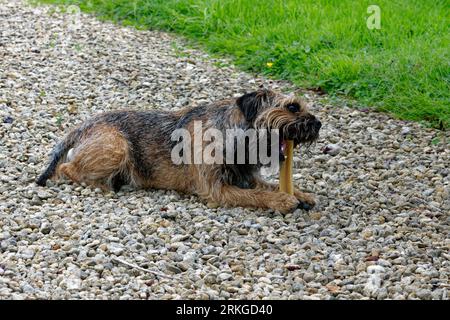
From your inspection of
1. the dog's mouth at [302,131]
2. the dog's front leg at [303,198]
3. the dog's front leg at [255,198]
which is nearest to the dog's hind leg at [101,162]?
the dog's front leg at [255,198]

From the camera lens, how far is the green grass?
9906 mm

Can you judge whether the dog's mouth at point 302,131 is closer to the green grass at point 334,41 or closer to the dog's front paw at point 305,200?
the dog's front paw at point 305,200

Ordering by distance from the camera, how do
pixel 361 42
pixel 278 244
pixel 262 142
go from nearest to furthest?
pixel 278 244 → pixel 262 142 → pixel 361 42

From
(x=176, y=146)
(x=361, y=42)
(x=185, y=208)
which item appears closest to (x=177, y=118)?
(x=176, y=146)

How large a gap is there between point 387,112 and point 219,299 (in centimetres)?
482

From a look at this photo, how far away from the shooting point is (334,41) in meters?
11.2

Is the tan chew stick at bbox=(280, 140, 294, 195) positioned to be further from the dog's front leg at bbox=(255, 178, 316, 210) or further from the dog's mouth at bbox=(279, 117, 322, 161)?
the dog's mouth at bbox=(279, 117, 322, 161)

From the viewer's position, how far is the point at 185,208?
23.5 ft

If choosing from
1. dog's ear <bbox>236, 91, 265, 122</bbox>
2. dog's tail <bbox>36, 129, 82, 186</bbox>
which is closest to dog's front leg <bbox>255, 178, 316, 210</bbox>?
dog's ear <bbox>236, 91, 265, 122</bbox>

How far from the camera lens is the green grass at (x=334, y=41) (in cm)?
991

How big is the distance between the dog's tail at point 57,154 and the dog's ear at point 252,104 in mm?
1673

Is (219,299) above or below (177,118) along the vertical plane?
below

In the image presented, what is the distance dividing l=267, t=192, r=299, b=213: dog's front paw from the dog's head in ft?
1.42
